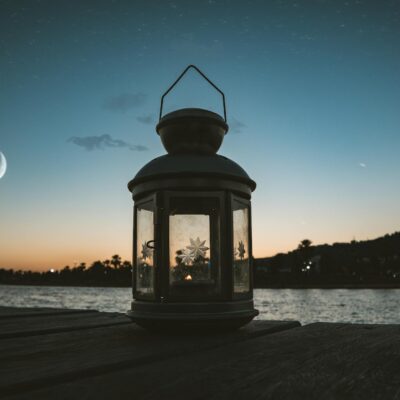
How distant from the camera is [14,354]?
1.86 metres

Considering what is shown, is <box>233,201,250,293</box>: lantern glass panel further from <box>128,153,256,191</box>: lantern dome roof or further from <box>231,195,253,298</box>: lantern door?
<box>128,153,256,191</box>: lantern dome roof

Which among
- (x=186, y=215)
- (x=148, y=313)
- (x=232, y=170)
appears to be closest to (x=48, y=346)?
(x=148, y=313)

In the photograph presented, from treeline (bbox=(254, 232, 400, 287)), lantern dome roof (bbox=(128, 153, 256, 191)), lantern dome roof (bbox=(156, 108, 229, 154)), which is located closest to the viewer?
lantern dome roof (bbox=(128, 153, 256, 191))

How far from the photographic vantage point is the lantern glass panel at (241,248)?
2.88 meters

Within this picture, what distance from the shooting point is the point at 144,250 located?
9.75ft

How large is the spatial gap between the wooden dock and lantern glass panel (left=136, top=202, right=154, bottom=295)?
324 mm

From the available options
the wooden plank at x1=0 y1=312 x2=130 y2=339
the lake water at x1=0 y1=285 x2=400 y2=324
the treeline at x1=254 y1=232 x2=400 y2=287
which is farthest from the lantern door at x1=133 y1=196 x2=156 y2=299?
the treeline at x1=254 y1=232 x2=400 y2=287

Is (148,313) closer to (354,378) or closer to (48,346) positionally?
(48,346)

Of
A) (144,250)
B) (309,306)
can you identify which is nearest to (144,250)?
(144,250)

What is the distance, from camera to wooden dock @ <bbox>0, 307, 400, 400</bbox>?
4.22 feet

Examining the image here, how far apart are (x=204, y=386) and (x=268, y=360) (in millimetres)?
491

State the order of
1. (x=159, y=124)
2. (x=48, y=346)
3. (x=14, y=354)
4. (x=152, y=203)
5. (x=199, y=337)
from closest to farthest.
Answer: (x=14, y=354), (x=48, y=346), (x=199, y=337), (x=152, y=203), (x=159, y=124)

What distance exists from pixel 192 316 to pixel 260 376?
115 cm

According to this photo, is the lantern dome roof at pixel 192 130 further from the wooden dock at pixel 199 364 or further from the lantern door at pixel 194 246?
the wooden dock at pixel 199 364
